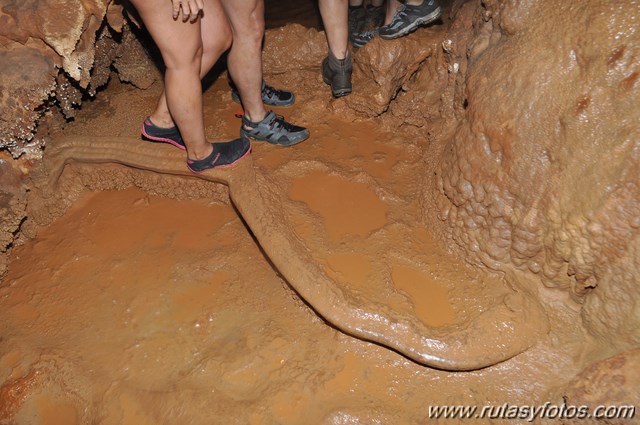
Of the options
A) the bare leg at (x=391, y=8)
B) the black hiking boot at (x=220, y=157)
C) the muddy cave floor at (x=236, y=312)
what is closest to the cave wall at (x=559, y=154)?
the muddy cave floor at (x=236, y=312)

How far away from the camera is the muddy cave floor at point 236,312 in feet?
6.76

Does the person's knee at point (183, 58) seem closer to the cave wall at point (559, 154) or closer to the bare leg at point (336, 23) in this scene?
the bare leg at point (336, 23)

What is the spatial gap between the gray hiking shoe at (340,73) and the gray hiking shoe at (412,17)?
1.01 feet

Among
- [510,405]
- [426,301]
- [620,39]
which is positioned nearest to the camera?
[620,39]

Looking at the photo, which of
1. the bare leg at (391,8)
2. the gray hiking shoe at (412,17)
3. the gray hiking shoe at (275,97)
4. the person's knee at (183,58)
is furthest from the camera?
the gray hiking shoe at (275,97)

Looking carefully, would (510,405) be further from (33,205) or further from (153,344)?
(33,205)

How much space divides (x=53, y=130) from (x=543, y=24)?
302 centimetres

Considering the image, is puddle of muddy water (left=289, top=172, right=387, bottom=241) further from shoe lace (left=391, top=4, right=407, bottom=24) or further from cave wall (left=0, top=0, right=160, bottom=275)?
cave wall (left=0, top=0, right=160, bottom=275)

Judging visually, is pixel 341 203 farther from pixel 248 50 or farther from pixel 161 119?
pixel 161 119

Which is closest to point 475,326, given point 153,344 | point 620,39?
point 620,39

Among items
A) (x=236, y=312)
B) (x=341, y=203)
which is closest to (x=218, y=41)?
(x=341, y=203)

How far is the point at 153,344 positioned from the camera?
2.32 meters

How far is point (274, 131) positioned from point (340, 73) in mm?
658

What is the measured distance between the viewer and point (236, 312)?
2.37 metres
